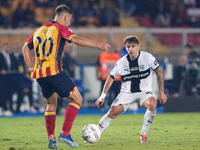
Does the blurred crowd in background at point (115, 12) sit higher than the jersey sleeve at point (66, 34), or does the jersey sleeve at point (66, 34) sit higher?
the blurred crowd in background at point (115, 12)

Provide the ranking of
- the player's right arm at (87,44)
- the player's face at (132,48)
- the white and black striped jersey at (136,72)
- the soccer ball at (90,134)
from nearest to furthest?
the player's right arm at (87,44), the soccer ball at (90,134), the player's face at (132,48), the white and black striped jersey at (136,72)

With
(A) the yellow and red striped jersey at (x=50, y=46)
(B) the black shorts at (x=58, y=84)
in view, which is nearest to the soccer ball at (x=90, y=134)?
(B) the black shorts at (x=58, y=84)

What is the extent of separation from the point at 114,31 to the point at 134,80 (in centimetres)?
708

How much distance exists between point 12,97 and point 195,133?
7050mm

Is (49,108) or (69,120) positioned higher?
(49,108)

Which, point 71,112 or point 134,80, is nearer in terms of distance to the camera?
point 71,112

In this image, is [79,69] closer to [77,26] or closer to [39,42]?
[77,26]

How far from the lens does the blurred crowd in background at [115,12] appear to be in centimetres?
1708

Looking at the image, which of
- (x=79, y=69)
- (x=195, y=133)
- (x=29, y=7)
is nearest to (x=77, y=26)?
(x=29, y=7)

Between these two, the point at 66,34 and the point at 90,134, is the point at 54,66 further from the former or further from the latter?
the point at 90,134

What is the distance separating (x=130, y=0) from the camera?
21.8 metres

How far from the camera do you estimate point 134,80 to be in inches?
252

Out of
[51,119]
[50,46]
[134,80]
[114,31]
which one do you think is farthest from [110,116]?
[114,31]

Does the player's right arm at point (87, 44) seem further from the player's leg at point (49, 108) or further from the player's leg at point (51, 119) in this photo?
the player's leg at point (51, 119)
